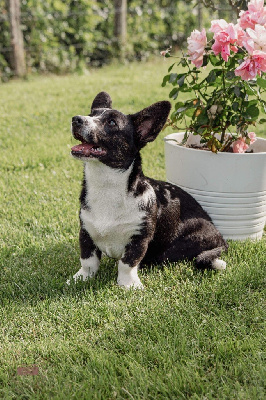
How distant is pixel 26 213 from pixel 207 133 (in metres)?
1.55

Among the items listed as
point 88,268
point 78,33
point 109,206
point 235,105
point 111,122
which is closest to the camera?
point 111,122

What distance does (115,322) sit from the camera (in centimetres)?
255

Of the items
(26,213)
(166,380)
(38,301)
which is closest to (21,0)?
(26,213)

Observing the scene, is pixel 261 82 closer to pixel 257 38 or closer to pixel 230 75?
pixel 230 75

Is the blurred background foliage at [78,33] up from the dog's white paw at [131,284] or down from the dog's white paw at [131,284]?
up

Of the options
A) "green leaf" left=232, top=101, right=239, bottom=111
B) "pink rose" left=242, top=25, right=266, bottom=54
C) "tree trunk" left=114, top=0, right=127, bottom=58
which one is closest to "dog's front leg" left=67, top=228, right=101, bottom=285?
"green leaf" left=232, top=101, right=239, bottom=111

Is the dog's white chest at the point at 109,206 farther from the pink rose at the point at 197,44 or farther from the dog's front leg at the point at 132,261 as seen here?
the pink rose at the point at 197,44

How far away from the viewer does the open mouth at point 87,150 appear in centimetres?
256

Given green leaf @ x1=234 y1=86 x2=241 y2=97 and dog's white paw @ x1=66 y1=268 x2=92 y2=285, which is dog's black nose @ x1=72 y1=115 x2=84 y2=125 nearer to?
dog's white paw @ x1=66 y1=268 x2=92 y2=285

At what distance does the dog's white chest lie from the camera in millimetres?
2744

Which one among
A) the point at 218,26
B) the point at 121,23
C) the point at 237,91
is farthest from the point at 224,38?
the point at 121,23

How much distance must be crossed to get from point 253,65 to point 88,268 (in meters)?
1.51

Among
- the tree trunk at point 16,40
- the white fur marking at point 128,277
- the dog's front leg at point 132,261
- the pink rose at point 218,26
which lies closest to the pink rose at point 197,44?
the pink rose at point 218,26

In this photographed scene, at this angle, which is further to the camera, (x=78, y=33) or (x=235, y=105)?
(x=78, y=33)
